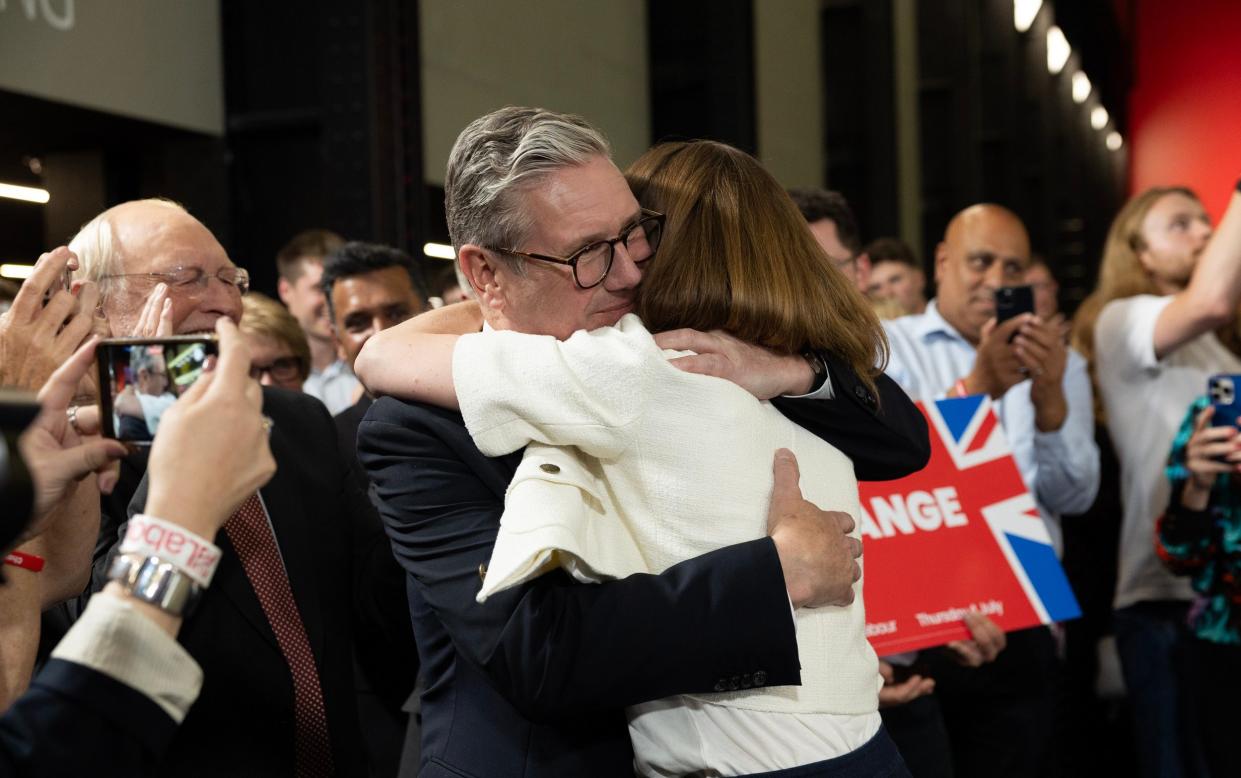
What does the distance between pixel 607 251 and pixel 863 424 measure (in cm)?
42

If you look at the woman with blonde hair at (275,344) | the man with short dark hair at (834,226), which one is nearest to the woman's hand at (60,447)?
the woman with blonde hair at (275,344)

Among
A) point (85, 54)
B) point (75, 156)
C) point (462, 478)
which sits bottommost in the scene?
point (462, 478)

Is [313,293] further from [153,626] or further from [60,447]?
[153,626]

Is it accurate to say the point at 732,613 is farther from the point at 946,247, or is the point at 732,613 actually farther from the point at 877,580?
the point at 946,247

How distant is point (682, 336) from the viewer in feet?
5.25

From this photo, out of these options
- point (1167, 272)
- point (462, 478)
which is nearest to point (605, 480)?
point (462, 478)

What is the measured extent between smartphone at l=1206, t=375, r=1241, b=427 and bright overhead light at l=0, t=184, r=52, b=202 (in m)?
3.89

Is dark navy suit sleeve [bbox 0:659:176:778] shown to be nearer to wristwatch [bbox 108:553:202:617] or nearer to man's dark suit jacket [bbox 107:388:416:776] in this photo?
wristwatch [bbox 108:553:202:617]

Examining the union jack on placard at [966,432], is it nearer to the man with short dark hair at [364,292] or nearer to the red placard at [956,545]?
the red placard at [956,545]

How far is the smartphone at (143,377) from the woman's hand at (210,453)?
0.11 metres

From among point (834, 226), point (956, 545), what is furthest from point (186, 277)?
point (834, 226)

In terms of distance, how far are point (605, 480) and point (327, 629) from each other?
791 millimetres

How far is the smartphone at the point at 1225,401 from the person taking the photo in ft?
10.4

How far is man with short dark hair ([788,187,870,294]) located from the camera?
3523mm
